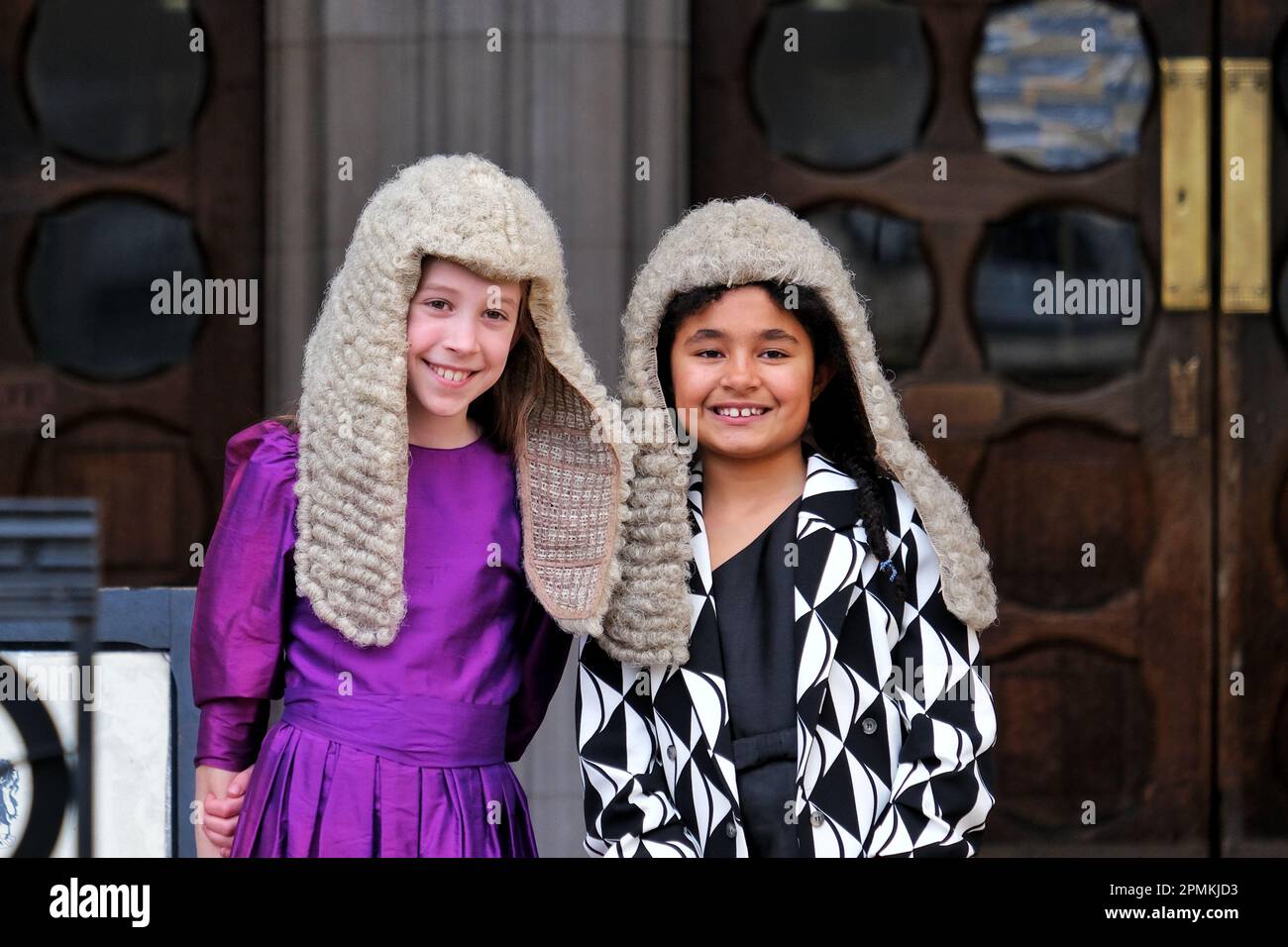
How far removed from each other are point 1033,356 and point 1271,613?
1003 millimetres

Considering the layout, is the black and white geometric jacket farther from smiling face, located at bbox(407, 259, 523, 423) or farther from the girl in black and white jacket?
smiling face, located at bbox(407, 259, 523, 423)

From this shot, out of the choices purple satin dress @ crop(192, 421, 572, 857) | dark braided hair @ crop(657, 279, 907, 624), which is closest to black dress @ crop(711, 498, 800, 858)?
dark braided hair @ crop(657, 279, 907, 624)

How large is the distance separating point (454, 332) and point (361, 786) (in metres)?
0.75

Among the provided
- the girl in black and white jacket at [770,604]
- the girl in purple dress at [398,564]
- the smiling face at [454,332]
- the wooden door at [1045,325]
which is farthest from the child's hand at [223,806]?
the wooden door at [1045,325]

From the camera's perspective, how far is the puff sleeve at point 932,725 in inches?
105

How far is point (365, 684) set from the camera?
Answer: 2.69 metres

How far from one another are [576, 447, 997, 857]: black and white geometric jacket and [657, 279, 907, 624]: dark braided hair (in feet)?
0.08

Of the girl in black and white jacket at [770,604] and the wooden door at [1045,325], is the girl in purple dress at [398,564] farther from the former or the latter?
the wooden door at [1045,325]

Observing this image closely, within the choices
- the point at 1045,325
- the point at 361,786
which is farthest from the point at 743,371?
the point at 1045,325

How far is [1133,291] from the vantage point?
4.71 metres

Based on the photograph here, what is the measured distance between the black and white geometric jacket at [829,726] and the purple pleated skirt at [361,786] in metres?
0.23

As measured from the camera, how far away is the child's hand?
2.72 metres

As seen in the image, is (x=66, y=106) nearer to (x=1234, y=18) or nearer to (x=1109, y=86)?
(x=1109, y=86)

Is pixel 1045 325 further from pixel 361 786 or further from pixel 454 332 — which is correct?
pixel 361 786
